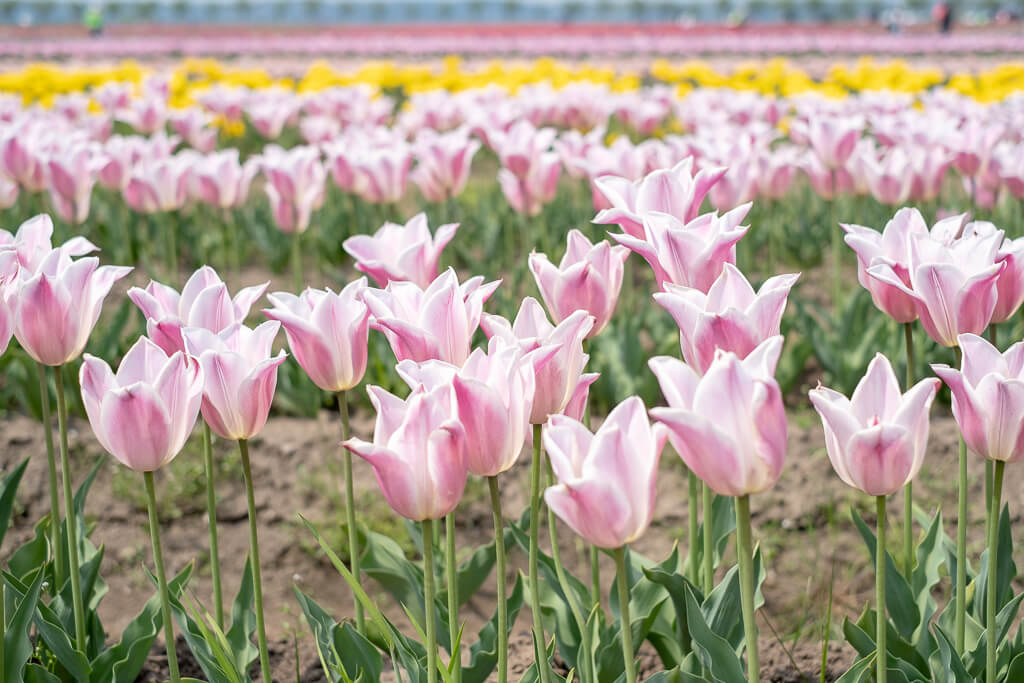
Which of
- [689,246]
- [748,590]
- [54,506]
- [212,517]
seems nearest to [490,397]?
[748,590]

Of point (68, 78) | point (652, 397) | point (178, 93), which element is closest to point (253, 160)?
point (652, 397)

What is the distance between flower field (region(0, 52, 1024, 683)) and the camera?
1375mm

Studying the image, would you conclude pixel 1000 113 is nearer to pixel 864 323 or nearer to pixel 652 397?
pixel 864 323

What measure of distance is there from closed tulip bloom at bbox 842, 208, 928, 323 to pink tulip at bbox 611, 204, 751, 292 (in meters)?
0.20

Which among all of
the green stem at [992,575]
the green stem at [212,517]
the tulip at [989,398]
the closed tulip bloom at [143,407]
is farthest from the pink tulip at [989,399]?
the green stem at [212,517]

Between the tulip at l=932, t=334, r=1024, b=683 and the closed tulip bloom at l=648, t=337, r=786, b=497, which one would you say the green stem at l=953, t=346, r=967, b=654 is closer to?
the tulip at l=932, t=334, r=1024, b=683

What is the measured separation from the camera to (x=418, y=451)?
1.37 meters

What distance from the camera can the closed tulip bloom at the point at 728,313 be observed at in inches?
55.6

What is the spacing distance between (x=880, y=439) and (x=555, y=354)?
17.8 inches

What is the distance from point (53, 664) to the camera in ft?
7.07

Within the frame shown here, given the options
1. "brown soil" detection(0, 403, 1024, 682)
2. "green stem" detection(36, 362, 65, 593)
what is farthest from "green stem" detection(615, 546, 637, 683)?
"brown soil" detection(0, 403, 1024, 682)

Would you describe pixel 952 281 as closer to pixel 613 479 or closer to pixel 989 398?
pixel 989 398

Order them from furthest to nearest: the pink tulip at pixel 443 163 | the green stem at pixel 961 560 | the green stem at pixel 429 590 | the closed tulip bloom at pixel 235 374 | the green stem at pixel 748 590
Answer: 1. the pink tulip at pixel 443 163
2. the green stem at pixel 961 560
3. the closed tulip bloom at pixel 235 374
4. the green stem at pixel 429 590
5. the green stem at pixel 748 590

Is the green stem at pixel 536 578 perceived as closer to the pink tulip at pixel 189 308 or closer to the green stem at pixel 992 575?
the pink tulip at pixel 189 308
